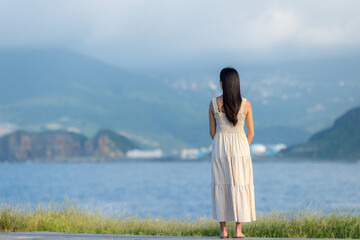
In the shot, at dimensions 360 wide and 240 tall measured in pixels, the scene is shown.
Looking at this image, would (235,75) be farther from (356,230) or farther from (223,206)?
(356,230)

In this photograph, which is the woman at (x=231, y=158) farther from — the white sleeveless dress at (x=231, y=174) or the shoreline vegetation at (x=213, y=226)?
the shoreline vegetation at (x=213, y=226)

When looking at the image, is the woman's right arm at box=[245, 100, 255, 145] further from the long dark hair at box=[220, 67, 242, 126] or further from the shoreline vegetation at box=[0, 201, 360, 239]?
the shoreline vegetation at box=[0, 201, 360, 239]

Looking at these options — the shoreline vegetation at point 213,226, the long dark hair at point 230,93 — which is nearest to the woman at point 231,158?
the long dark hair at point 230,93

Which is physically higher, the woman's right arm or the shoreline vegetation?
the woman's right arm

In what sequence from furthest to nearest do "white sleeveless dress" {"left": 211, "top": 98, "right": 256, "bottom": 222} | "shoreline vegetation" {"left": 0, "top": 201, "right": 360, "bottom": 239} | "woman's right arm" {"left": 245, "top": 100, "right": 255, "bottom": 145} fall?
"shoreline vegetation" {"left": 0, "top": 201, "right": 360, "bottom": 239}, "woman's right arm" {"left": 245, "top": 100, "right": 255, "bottom": 145}, "white sleeveless dress" {"left": 211, "top": 98, "right": 256, "bottom": 222}

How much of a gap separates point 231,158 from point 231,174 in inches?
8.9

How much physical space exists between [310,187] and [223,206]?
11683 cm

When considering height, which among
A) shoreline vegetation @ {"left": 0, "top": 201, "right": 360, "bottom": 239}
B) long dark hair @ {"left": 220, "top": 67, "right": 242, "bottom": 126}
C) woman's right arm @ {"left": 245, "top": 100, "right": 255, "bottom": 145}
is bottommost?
shoreline vegetation @ {"left": 0, "top": 201, "right": 360, "bottom": 239}

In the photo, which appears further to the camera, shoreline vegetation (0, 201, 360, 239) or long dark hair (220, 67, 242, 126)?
shoreline vegetation (0, 201, 360, 239)

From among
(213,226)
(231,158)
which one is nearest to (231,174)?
(231,158)

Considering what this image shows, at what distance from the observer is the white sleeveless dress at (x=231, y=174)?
8562 millimetres

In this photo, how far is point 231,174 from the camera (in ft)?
28.1

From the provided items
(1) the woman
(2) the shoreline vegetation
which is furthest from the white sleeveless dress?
(2) the shoreline vegetation

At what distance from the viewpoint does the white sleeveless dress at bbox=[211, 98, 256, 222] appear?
856 centimetres
